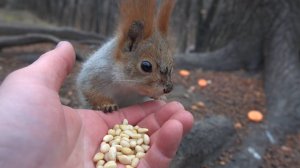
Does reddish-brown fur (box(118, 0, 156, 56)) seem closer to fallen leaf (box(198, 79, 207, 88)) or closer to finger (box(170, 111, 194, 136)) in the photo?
finger (box(170, 111, 194, 136))

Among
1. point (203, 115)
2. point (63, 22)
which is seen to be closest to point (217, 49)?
point (203, 115)

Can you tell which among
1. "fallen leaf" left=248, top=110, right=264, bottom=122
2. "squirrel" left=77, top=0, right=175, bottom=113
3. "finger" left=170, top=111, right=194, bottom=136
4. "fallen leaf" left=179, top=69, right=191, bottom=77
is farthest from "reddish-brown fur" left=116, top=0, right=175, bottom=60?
"fallen leaf" left=179, top=69, right=191, bottom=77

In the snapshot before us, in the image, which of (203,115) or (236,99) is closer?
(203,115)

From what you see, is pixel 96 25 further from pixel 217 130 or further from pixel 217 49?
pixel 217 130

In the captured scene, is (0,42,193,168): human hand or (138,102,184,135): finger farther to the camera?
(138,102,184,135): finger

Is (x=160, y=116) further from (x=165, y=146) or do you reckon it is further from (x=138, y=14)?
(x=138, y=14)

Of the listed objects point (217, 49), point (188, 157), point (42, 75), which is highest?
point (42, 75)
